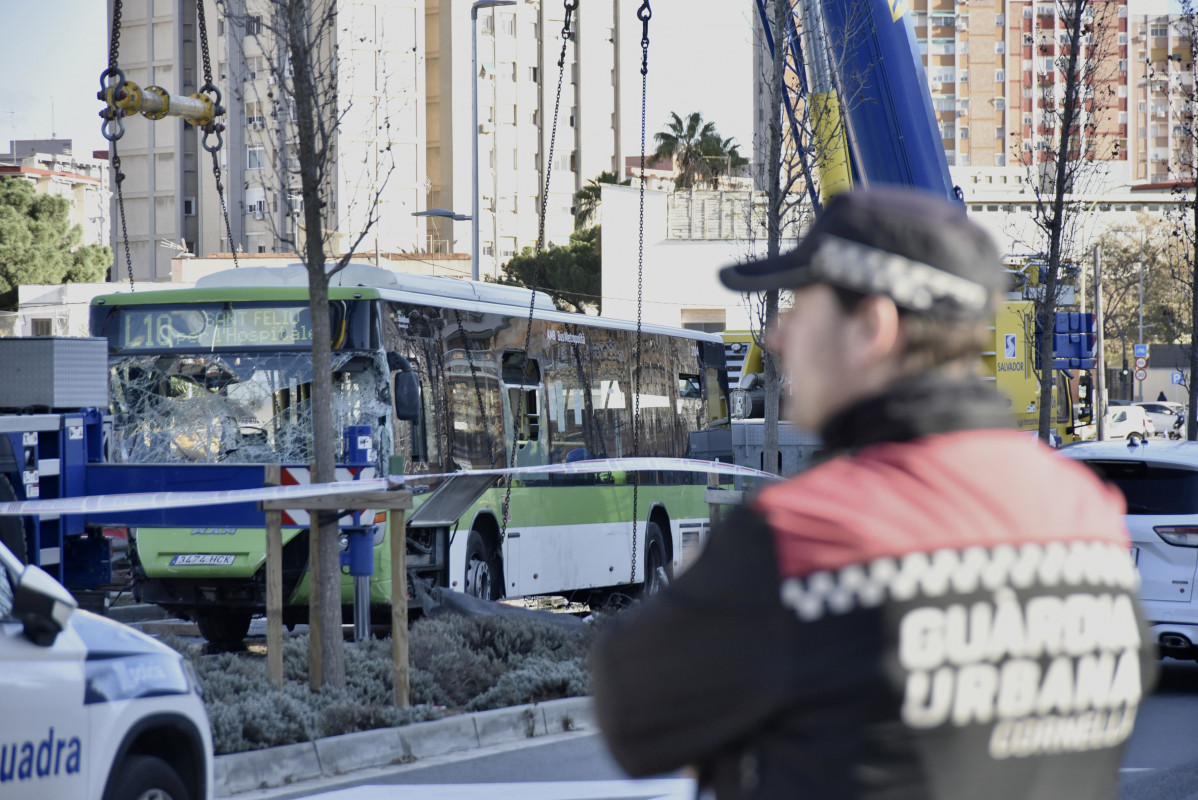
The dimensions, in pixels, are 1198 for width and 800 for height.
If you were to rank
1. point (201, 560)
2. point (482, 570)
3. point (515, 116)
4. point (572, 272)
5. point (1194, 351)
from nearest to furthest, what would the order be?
1. point (201, 560)
2. point (482, 570)
3. point (1194, 351)
4. point (572, 272)
5. point (515, 116)

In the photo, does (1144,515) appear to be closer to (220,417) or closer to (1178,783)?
(1178,783)

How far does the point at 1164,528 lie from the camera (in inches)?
389

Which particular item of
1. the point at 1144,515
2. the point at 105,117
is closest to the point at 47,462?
the point at 105,117

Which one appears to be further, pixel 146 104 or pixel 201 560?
pixel 146 104

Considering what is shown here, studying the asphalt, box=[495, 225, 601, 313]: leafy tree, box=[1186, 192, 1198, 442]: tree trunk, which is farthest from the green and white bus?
box=[495, 225, 601, 313]: leafy tree

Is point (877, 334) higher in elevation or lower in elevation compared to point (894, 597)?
Answer: higher

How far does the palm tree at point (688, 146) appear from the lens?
75312mm

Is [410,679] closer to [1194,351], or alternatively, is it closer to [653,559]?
[653,559]

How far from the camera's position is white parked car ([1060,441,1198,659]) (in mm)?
9820

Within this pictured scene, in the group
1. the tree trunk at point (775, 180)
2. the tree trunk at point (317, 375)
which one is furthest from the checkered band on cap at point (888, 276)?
the tree trunk at point (775, 180)

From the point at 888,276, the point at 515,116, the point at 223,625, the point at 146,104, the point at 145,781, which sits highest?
the point at 515,116

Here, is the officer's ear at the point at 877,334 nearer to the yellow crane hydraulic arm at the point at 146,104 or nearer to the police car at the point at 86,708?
the police car at the point at 86,708

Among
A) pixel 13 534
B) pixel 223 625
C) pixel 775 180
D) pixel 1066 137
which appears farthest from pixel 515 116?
pixel 13 534

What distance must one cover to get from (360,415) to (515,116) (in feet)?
286
